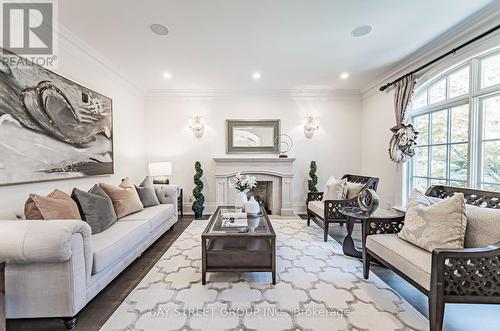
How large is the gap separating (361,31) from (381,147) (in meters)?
2.53

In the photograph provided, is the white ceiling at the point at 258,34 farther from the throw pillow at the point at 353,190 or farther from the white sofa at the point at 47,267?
the white sofa at the point at 47,267

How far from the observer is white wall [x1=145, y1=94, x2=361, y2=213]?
5.12 metres

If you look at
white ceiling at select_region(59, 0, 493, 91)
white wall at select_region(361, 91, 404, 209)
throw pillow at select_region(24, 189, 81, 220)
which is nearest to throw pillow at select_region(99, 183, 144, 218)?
throw pillow at select_region(24, 189, 81, 220)

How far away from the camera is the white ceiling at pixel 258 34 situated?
2.33m

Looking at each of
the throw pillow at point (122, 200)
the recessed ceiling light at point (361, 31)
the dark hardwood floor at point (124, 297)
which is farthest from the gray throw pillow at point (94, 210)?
the recessed ceiling light at point (361, 31)

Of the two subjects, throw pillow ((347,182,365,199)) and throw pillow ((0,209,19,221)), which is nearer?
throw pillow ((0,209,19,221))

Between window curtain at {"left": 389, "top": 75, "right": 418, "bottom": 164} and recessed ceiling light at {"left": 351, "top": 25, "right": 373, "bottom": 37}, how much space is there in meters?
1.34

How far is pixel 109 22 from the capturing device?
2584 millimetres

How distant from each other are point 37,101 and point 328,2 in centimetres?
319

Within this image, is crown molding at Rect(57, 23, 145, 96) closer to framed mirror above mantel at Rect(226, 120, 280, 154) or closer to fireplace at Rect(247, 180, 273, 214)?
framed mirror above mantel at Rect(226, 120, 280, 154)

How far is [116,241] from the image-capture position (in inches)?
86.8

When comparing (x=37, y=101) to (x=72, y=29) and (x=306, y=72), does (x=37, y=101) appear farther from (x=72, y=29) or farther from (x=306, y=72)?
(x=306, y=72)

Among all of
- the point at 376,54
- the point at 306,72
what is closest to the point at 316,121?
the point at 306,72

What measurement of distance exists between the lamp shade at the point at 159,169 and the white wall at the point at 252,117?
57 centimetres
